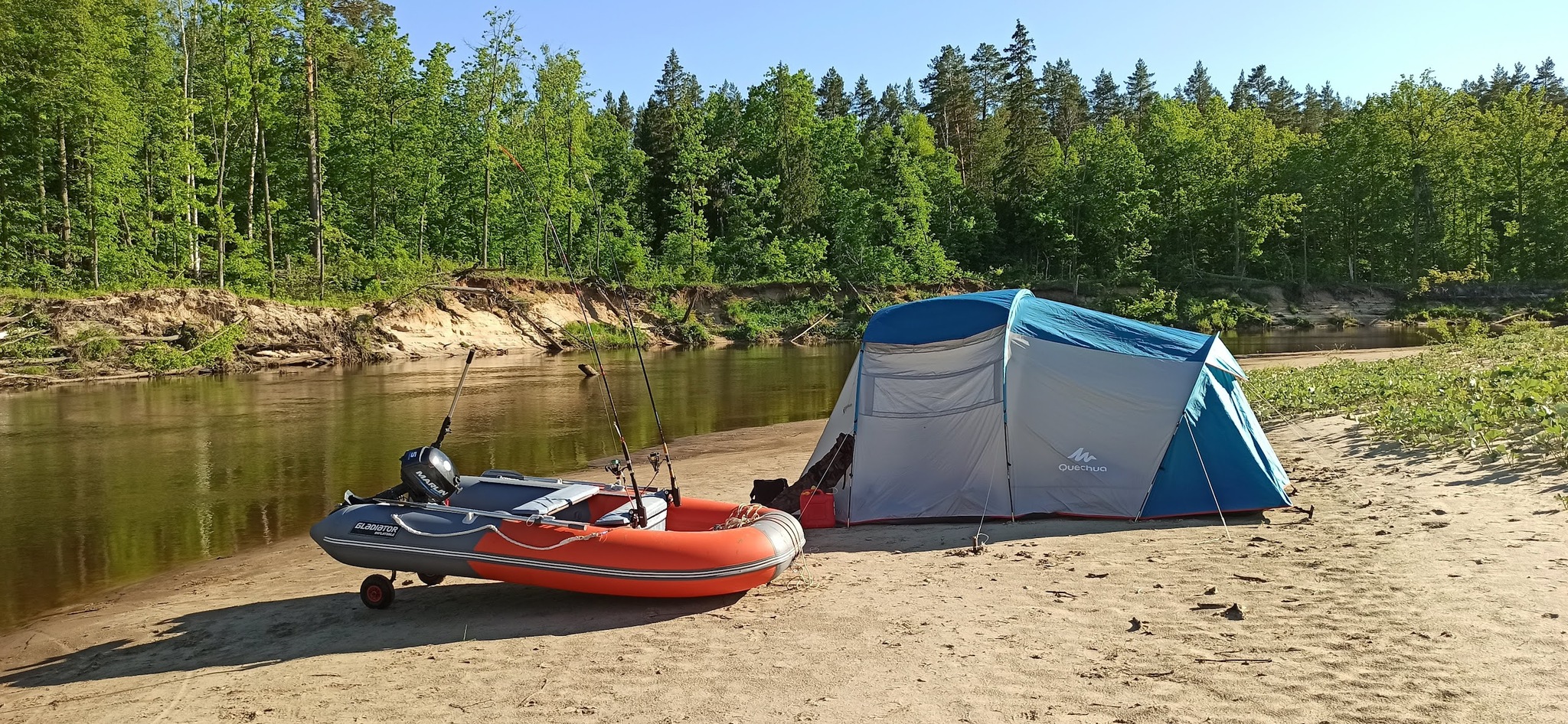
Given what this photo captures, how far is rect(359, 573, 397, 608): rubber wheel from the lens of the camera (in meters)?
7.77

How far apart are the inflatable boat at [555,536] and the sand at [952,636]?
0.31m

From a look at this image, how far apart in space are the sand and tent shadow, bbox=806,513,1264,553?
0.05 meters

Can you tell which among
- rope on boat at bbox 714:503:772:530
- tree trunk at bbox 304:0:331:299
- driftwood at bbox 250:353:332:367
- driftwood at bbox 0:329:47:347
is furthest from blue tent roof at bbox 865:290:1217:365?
tree trunk at bbox 304:0:331:299

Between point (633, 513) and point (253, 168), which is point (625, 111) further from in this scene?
point (633, 513)

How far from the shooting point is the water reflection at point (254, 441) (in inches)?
428

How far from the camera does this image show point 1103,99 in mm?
90875

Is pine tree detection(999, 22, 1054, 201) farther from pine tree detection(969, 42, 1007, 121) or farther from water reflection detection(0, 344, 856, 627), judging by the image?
water reflection detection(0, 344, 856, 627)

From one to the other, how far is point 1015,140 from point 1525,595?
6256cm

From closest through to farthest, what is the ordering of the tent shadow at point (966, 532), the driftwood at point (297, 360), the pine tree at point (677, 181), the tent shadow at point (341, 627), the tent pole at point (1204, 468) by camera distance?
the tent shadow at point (341, 627)
the tent shadow at point (966, 532)
the tent pole at point (1204, 468)
the driftwood at point (297, 360)
the pine tree at point (677, 181)

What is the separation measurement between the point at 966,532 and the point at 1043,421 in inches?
58.8

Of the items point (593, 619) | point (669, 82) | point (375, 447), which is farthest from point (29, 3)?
point (669, 82)

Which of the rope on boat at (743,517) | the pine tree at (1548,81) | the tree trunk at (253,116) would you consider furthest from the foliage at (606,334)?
the pine tree at (1548,81)

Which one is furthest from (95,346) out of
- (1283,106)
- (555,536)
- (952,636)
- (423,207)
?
(1283,106)

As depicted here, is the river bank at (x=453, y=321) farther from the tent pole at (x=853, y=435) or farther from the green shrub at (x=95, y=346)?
the tent pole at (x=853, y=435)
